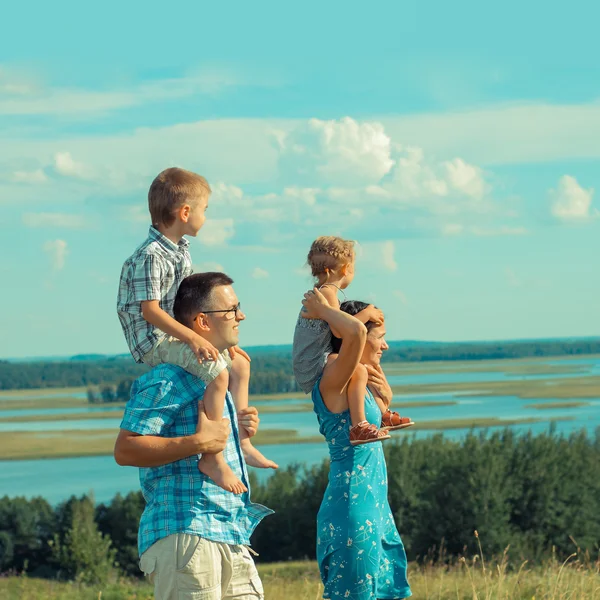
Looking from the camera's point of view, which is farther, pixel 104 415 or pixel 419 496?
pixel 104 415

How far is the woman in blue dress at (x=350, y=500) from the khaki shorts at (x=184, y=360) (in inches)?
28.6

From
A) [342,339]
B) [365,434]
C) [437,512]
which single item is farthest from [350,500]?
[437,512]

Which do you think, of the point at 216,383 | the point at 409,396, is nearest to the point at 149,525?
the point at 216,383

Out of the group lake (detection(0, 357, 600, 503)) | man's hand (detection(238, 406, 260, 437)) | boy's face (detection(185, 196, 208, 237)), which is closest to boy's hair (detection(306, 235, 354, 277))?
boy's face (detection(185, 196, 208, 237))

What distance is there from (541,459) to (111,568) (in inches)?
896

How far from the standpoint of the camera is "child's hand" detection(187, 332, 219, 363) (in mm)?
3568

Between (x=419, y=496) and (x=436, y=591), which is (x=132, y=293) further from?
(x=419, y=496)

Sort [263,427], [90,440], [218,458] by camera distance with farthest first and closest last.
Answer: [263,427]
[90,440]
[218,458]

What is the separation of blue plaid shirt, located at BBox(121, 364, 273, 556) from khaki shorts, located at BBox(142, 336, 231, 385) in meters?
0.03

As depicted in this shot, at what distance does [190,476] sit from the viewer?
3.56m

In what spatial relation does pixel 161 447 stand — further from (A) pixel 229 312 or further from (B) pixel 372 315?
(B) pixel 372 315

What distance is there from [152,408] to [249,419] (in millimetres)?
676

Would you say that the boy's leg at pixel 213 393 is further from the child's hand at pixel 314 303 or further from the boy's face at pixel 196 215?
the child's hand at pixel 314 303

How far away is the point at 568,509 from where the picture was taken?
45.4m
